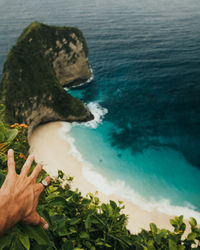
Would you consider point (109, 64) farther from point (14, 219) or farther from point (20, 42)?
point (14, 219)

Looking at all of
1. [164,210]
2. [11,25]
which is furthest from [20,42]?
[11,25]

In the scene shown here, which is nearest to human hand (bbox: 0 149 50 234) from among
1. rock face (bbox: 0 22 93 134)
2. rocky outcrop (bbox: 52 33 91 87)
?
rock face (bbox: 0 22 93 134)

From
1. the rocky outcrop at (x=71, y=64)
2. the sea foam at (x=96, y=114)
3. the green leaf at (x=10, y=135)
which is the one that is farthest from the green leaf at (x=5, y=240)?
the rocky outcrop at (x=71, y=64)

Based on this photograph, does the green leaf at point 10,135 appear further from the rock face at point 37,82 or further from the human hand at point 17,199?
the rock face at point 37,82

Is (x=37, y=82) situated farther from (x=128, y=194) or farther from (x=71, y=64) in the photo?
(x=128, y=194)

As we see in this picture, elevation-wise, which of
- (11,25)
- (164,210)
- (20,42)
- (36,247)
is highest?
(11,25)

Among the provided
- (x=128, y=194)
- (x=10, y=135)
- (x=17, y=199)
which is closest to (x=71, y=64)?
(x=128, y=194)
